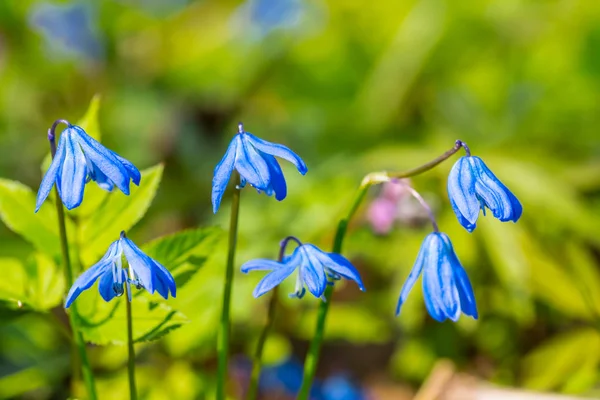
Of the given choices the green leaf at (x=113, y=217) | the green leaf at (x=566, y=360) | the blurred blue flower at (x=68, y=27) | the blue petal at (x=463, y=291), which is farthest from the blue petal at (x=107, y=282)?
the blurred blue flower at (x=68, y=27)

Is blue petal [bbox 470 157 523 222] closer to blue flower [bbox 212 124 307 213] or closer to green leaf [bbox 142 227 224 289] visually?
blue flower [bbox 212 124 307 213]

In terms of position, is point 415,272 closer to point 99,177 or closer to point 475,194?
point 475,194

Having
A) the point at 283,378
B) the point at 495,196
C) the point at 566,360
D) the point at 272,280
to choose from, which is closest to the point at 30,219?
the point at 272,280

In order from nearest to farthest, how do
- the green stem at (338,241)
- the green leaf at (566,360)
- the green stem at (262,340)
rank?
the green stem at (338,241) < the green stem at (262,340) < the green leaf at (566,360)

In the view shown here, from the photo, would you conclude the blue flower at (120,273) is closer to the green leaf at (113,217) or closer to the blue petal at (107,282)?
the blue petal at (107,282)

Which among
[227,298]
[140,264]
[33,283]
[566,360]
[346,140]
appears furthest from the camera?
[346,140]

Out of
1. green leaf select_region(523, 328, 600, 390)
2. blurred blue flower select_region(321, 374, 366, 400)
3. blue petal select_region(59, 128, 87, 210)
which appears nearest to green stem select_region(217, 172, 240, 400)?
blue petal select_region(59, 128, 87, 210)
